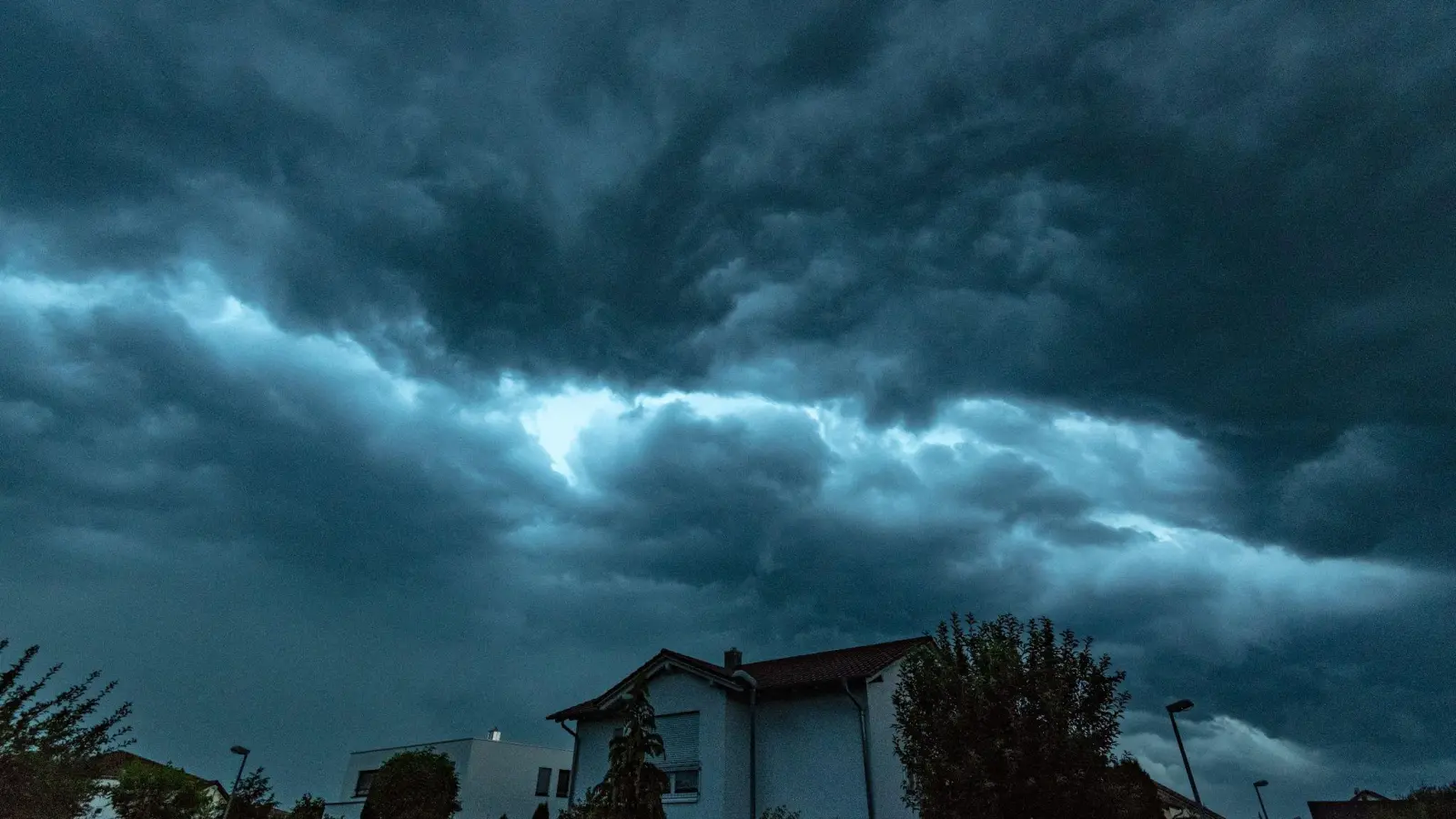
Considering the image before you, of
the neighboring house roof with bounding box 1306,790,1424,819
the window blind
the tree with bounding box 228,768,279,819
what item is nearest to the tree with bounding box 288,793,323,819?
the tree with bounding box 228,768,279,819

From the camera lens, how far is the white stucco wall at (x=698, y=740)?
91.5 ft

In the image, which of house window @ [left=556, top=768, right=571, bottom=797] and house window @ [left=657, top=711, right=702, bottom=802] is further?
house window @ [left=556, top=768, right=571, bottom=797]

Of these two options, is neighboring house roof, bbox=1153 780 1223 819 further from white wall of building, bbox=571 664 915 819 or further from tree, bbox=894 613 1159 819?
tree, bbox=894 613 1159 819

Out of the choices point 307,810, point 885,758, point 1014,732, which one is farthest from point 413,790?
→ point 1014,732

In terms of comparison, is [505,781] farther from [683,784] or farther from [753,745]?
[753,745]

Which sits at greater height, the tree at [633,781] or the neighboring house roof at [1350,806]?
the neighboring house roof at [1350,806]

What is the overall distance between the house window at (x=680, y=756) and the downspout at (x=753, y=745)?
195cm

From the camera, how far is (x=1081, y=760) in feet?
52.3

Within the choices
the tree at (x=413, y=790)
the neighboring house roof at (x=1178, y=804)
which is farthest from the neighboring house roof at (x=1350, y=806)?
the tree at (x=413, y=790)

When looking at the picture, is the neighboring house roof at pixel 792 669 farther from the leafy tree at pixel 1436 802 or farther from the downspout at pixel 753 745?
the leafy tree at pixel 1436 802

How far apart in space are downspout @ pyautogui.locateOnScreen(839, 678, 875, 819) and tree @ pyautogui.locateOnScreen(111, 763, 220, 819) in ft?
105

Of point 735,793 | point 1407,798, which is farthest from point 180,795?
point 1407,798

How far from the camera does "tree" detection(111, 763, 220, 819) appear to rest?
36.5 m

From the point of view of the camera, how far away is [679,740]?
98.1 feet
